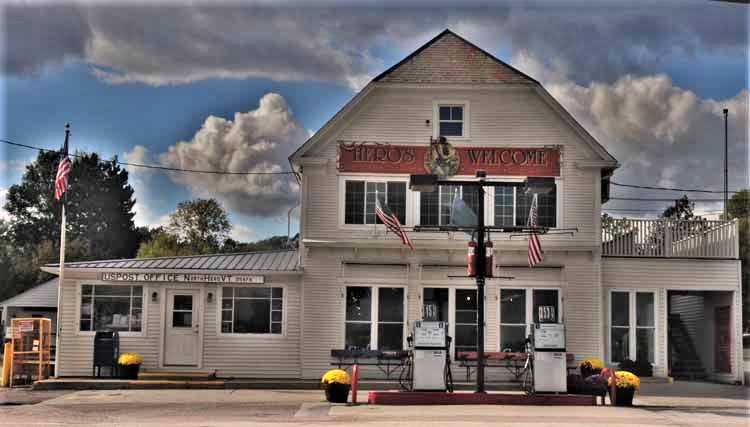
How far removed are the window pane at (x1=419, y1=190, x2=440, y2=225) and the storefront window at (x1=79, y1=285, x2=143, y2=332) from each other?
24.0 ft

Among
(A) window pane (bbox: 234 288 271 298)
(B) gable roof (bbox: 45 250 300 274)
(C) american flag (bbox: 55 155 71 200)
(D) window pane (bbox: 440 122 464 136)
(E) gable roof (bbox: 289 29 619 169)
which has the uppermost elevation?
(E) gable roof (bbox: 289 29 619 169)

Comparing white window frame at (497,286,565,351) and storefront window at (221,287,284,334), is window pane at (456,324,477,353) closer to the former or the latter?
white window frame at (497,286,565,351)

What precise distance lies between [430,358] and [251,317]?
281 inches

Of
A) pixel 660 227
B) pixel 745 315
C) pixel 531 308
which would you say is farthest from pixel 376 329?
pixel 745 315

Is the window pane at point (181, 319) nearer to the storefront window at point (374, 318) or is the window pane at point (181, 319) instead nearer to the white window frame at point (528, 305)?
the storefront window at point (374, 318)

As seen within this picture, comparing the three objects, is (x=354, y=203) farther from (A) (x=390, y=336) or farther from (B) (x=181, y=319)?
(B) (x=181, y=319)

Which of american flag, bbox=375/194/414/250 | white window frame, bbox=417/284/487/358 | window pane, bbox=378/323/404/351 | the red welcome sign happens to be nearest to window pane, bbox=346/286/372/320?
window pane, bbox=378/323/404/351

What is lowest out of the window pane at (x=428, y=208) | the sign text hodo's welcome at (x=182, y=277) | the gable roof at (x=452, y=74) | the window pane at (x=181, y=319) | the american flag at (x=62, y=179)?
the window pane at (x=181, y=319)

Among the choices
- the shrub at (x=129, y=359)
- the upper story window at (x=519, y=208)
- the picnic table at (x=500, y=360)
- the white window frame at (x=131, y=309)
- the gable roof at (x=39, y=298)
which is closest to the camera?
the shrub at (x=129, y=359)

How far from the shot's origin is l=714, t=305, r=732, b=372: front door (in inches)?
1045

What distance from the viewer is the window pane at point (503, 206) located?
25.5 meters

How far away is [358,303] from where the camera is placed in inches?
998

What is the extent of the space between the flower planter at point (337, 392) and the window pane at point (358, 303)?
562 centimetres

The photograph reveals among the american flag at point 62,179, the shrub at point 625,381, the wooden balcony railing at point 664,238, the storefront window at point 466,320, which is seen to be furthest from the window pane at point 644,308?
the american flag at point 62,179
